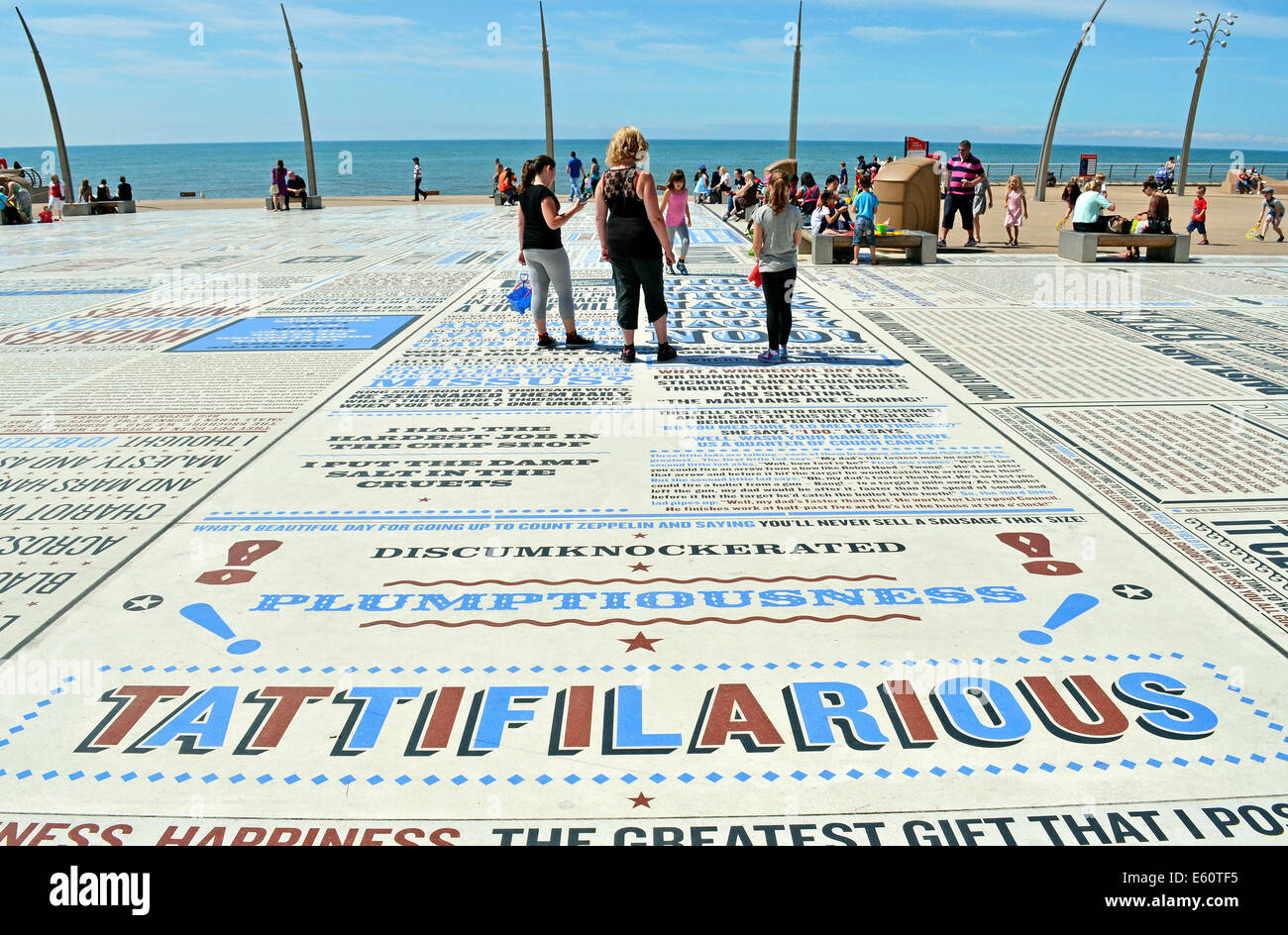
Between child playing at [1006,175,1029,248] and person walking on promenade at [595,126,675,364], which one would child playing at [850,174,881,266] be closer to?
child playing at [1006,175,1029,248]

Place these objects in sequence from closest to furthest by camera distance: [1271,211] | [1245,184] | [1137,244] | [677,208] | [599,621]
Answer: [599,621] < [677,208] < [1137,244] < [1271,211] < [1245,184]

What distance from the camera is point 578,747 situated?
8.95 ft

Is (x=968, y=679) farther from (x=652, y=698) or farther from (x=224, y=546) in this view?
(x=224, y=546)

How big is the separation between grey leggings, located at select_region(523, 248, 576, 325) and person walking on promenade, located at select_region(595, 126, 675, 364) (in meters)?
0.51

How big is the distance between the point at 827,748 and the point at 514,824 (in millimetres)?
925

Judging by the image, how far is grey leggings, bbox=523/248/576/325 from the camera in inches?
314

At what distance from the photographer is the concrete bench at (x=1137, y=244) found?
46.8 ft

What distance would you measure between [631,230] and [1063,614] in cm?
481

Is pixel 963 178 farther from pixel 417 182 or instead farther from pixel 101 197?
pixel 101 197

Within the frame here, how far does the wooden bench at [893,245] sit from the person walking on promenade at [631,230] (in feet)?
24.4

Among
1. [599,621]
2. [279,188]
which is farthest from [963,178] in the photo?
[279,188]

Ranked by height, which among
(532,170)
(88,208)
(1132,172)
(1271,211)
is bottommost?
(1271,211)

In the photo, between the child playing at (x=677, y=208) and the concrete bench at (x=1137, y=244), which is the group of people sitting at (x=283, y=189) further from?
the concrete bench at (x=1137, y=244)

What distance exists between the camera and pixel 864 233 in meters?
14.4
